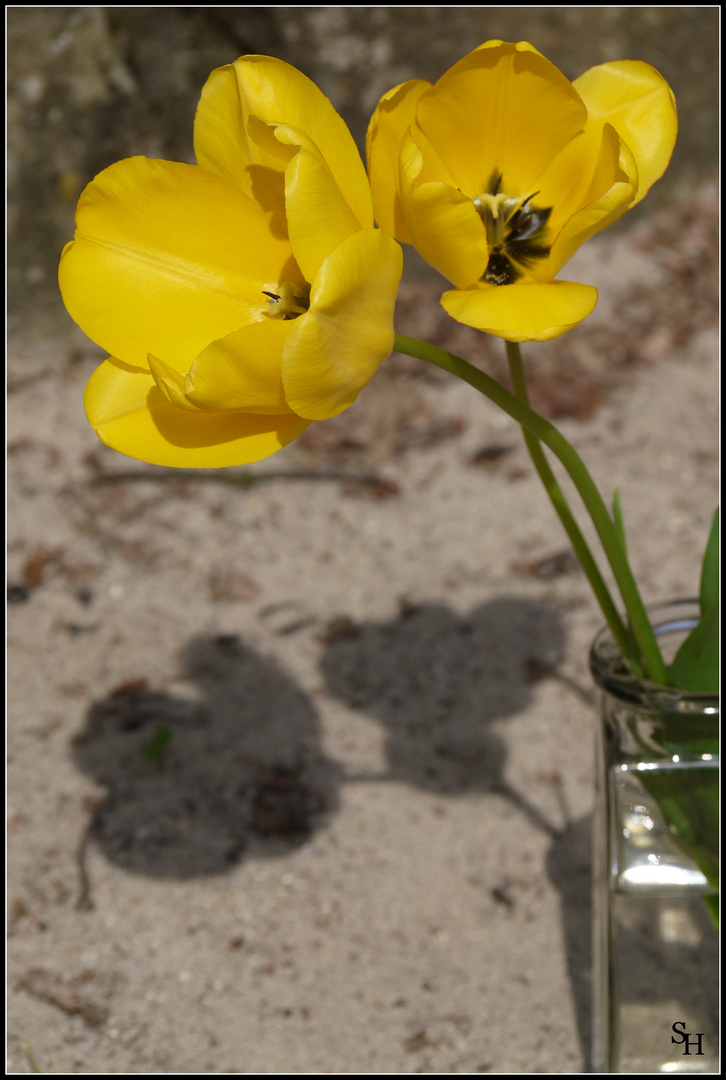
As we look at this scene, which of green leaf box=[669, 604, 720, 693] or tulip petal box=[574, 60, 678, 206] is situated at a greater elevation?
tulip petal box=[574, 60, 678, 206]

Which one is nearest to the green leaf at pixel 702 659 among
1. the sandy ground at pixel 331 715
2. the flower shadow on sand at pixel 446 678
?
the sandy ground at pixel 331 715

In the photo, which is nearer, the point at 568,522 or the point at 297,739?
the point at 568,522

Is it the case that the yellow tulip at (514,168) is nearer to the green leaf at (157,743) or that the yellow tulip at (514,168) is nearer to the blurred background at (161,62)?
the green leaf at (157,743)

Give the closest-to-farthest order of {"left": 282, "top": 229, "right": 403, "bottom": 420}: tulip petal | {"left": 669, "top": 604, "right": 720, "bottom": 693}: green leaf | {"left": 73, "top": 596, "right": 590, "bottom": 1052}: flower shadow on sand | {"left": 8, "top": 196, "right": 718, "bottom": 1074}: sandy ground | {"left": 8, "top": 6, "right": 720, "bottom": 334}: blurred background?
{"left": 282, "top": 229, "right": 403, "bottom": 420}: tulip petal
{"left": 669, "top": 604, "right": 720, "bottom": 693}: green leaf
{"left": 8, "top": 196, "right": 718, "bottom": 1074}: sandy ground
{"left": 73, "top": 596, "right": 590, "bottom": 1052}: flower shadow on sand
{"left": 8, "top": 6, "right": 720, "bottom": 334}: blurred background

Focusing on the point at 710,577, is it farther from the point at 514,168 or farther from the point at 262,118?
the point at 262,118

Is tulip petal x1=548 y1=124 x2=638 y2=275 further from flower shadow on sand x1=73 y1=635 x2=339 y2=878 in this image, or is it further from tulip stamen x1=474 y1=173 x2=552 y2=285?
flower shadow on sand x1=73 y1=635 x2=339 y2=878

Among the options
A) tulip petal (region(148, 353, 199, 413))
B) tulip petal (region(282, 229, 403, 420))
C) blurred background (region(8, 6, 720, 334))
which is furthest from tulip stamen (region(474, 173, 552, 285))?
blurred background (region(8, 6, 720, 334))

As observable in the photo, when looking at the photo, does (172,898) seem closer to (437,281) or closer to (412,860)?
(412,860)

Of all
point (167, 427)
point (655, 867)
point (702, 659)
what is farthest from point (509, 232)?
point (655, 867)
